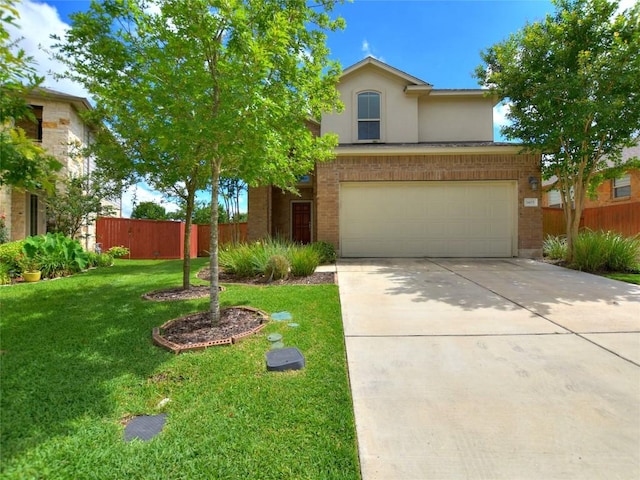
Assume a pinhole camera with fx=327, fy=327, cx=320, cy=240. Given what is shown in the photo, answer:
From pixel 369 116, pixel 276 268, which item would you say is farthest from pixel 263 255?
pixel 369 116

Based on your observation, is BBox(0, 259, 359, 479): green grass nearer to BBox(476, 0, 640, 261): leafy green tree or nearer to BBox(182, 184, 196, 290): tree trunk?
BBox(182, 184, 196, 290): tree trunk

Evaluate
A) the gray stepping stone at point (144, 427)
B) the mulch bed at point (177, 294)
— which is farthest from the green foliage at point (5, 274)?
the gray stepping stone at point (144, 427)

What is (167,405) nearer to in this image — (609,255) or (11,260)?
(11,260)

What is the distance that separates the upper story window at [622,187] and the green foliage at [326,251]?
1418cm

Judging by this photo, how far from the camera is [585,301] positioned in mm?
5336

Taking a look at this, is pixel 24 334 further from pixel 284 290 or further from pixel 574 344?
pixel 574 344

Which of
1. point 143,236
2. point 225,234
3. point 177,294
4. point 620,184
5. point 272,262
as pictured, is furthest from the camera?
point 225,234

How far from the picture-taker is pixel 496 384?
9.20 ft

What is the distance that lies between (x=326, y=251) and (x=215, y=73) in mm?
6695

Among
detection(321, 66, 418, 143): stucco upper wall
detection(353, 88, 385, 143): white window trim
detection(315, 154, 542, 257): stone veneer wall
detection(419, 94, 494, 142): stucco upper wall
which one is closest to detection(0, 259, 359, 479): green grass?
detection(315, 154, 542, 257): stone veneer wall

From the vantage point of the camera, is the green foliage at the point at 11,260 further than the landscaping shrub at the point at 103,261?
No

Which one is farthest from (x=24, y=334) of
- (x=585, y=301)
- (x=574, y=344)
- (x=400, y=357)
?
(x=585, y=301)

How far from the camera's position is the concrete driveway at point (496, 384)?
78.0 inches

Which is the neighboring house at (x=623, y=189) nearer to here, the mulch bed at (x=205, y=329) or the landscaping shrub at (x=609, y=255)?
the landscaping shrub at (x=609, y=255)
